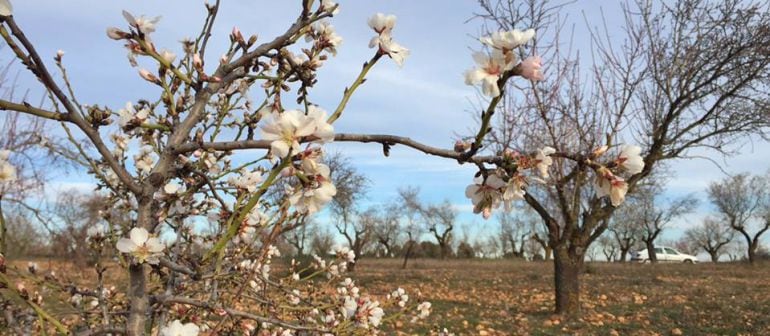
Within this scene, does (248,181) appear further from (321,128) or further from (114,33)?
(321,128)

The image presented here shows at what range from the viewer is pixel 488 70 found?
112 centimetres

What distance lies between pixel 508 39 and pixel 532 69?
0.25ft

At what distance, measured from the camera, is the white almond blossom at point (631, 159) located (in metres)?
1.22

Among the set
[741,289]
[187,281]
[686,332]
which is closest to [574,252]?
[686,332]

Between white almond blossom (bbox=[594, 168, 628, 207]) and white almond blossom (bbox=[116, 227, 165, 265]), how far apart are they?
39.6 inches

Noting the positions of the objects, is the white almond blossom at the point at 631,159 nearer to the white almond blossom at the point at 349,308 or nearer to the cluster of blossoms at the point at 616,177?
the cluster of blossoms at the point at 616,177

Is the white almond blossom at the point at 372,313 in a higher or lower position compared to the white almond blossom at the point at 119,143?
lower

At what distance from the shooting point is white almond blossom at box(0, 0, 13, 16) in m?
1.08

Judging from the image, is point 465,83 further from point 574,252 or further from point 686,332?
point 574,252

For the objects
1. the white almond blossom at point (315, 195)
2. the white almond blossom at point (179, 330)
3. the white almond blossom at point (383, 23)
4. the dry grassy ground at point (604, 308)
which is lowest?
the dry grassy ground at point (604, 308)

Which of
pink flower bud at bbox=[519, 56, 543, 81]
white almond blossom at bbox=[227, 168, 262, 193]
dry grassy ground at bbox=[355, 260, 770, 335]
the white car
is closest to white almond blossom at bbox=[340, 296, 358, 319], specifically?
white almond blossom at bbox=[227, 168, 262, 193]

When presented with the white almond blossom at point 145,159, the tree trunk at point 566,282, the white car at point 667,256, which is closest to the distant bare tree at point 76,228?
the white almond blossom at point 145,159

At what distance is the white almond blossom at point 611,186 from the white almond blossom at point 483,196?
223 millimetres

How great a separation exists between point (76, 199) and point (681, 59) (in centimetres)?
2884
